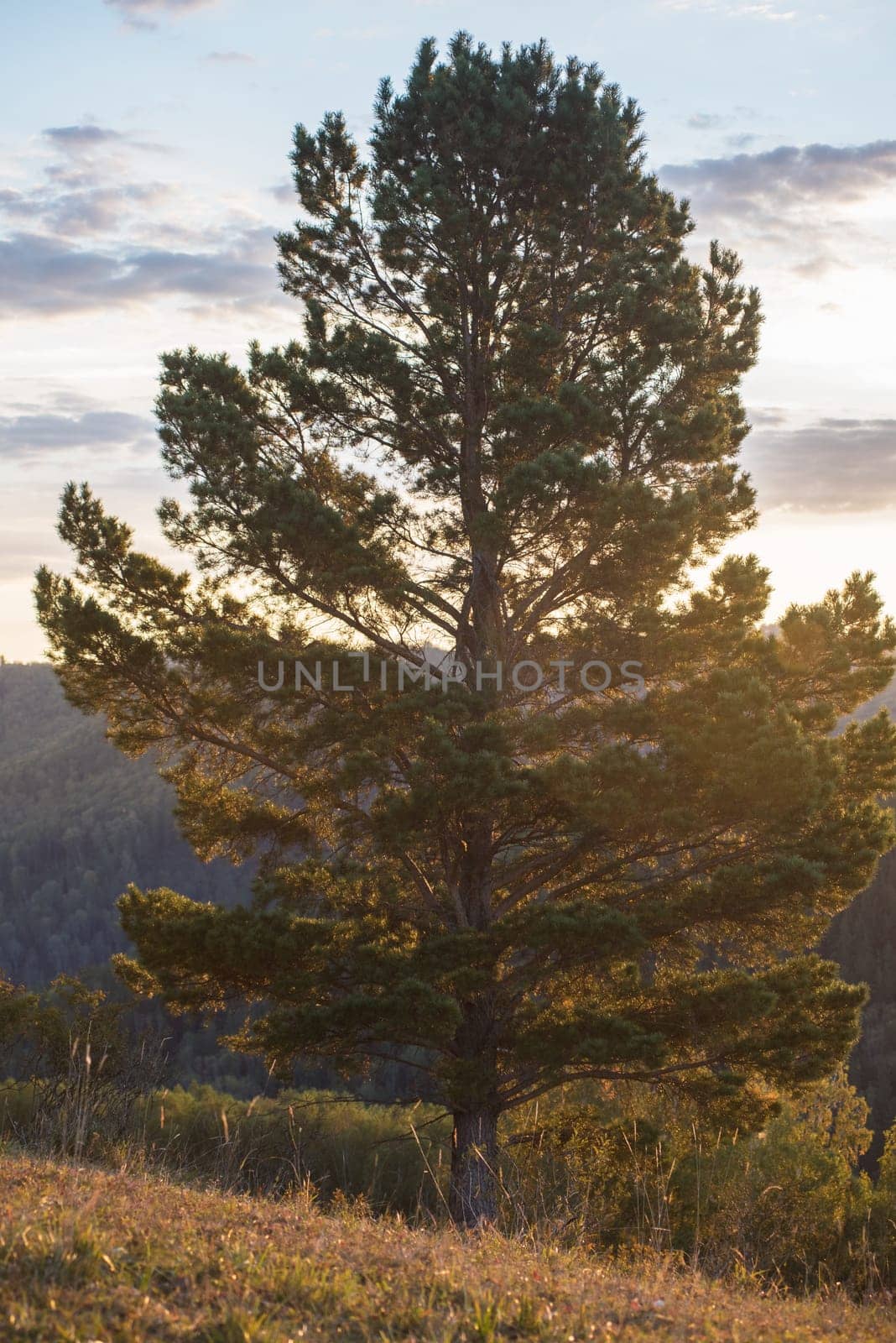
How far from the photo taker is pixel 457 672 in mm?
12984

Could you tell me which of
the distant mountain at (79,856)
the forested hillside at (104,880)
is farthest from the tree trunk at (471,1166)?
the distant mountain at (79,856)

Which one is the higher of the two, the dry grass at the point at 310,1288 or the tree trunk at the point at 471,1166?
the dry grass at the point at 310,1288

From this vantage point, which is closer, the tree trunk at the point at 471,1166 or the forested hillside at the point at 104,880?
the tree trunk at the point at 471,1166

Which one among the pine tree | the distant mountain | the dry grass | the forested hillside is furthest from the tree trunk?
the distant mountain

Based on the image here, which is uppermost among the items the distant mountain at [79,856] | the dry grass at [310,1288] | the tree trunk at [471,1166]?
the dry grass at [310,1288]

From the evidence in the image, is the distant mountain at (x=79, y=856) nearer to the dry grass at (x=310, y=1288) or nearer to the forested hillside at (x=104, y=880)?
the forested hillside at (x=104, y=880)

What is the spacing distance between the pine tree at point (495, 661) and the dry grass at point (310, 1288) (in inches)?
204

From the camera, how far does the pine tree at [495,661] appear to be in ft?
36.2

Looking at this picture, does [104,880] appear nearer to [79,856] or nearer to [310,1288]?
[79,856]

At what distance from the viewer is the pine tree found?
36.2 feet

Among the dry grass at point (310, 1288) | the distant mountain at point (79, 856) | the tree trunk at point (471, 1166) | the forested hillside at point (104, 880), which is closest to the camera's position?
the dry grass at point (310, 1288)

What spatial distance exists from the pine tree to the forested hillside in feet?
165

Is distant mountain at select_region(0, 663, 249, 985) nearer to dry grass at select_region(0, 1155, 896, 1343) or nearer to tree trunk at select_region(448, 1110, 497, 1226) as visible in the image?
tree trunk at select_region(448, 1110, 497, 1226)

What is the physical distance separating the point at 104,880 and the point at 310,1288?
133904 millimetres
